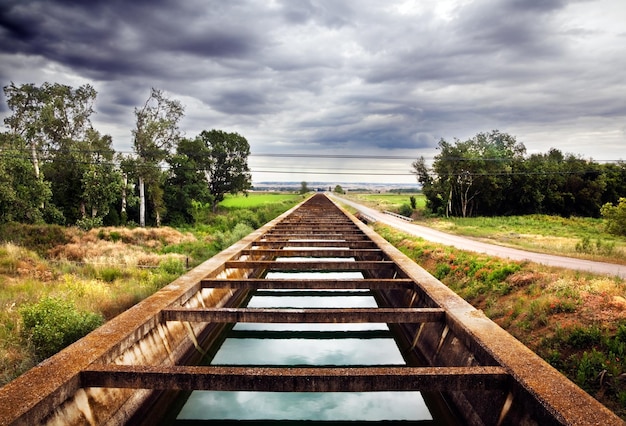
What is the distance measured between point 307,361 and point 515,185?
164 feet

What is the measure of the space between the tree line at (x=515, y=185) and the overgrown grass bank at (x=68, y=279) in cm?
3329

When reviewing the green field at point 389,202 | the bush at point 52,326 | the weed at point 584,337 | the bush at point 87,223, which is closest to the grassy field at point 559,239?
the weed at point 584,337

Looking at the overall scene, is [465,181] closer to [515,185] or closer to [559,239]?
[515,185]

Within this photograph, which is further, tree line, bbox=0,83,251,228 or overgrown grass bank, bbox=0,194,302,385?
tree line, bbox=0,83,251,228

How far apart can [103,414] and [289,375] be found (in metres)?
2.34

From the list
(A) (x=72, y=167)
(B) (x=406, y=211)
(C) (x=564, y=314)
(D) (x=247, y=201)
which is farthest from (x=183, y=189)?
(D) (x=247, y=201)

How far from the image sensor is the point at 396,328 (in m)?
9.19

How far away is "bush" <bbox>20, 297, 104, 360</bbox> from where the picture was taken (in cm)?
577

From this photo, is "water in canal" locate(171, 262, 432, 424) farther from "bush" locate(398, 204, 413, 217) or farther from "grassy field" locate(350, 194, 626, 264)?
"bush" locate(398, 204, 413, 217)

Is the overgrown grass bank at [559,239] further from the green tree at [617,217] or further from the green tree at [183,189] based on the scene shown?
the green tree at [183,189]

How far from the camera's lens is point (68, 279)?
34.1 feet

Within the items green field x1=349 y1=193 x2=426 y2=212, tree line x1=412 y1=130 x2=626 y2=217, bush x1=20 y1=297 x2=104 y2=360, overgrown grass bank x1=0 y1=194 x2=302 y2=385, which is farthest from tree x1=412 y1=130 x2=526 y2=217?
bush x1=20 y1=297 x2=104 y2=360

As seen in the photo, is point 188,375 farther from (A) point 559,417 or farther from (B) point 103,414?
(A) point 559,417

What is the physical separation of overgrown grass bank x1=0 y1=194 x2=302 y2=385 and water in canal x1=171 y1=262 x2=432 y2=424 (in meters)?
2.42
